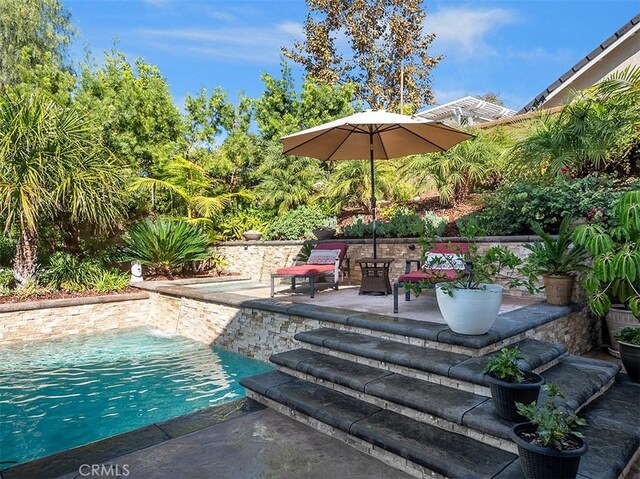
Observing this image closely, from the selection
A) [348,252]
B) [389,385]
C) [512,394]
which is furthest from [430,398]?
[348,252]

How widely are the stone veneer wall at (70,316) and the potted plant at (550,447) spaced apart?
22.7 ft

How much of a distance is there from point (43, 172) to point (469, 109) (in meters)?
14.8

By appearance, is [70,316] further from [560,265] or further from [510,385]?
[560,265]

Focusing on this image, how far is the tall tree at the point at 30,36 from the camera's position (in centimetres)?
1256

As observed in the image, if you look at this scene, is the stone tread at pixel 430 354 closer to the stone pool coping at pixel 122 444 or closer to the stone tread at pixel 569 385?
the stone tread at pixel 569 385

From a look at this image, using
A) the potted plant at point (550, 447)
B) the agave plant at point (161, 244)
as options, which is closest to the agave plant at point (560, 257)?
the potted plant at point (550, 447)

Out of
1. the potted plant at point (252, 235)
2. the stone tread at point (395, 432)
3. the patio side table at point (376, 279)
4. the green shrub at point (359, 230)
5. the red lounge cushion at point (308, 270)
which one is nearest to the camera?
the stone tread at point (395, 432)

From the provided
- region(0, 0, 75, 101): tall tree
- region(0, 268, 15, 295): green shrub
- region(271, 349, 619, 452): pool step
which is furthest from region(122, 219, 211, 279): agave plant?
region(0, 0, 75, 101): tall tree

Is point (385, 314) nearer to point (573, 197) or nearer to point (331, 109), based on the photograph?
point (573, 197)

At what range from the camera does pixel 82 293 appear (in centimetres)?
706

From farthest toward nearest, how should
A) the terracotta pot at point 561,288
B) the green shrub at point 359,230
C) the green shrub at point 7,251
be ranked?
the green shrub at point 7,251, the green shrub at point 359,230, the terracotta pot at point 561,288

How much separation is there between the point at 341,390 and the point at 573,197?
420 centimetres

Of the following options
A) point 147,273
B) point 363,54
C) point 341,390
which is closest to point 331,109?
point 363,54

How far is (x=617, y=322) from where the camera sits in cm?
390
